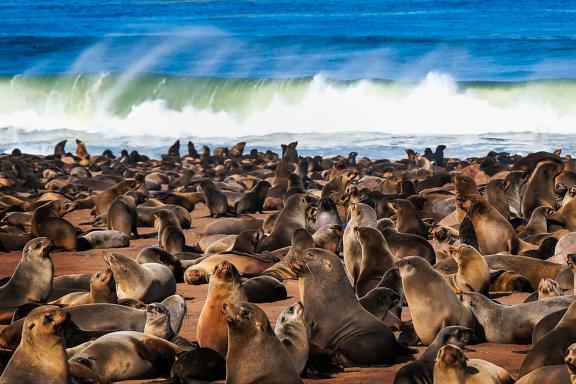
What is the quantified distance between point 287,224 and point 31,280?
3.45m

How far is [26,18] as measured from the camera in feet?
189

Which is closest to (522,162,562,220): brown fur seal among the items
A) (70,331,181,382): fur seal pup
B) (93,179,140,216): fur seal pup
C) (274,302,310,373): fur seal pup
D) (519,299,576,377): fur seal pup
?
(93,179,140,216): fur seal pup

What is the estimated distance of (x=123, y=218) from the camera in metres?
11.9

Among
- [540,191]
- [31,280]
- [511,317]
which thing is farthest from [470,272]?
[540,191]

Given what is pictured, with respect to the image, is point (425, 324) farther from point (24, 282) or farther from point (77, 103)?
point (77, 103)

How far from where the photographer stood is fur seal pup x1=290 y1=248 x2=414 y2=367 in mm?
5738

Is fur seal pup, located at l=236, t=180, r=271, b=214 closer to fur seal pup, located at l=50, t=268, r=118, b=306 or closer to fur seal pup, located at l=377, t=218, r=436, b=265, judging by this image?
fur seal pup, located at l=377, t=218, r=436, b=265

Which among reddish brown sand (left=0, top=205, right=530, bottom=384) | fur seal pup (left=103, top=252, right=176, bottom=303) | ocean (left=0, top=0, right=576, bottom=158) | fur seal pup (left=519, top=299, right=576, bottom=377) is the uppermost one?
ocean (left=0, top=0, right=576, bottom=158)

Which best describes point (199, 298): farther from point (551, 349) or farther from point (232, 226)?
point (232, 226)

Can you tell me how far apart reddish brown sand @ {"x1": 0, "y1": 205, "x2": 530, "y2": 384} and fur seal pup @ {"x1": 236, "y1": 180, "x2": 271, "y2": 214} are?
294mm

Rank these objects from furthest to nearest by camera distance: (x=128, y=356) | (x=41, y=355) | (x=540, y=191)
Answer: (x=540, y=191)
(x=128, y=356)
(x=41, y=355)

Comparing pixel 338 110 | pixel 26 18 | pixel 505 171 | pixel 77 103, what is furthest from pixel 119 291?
pixel 26 18

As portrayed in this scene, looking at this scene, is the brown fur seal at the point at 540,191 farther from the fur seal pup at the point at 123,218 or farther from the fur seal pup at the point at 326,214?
the fur seal pup at the point at 123,218

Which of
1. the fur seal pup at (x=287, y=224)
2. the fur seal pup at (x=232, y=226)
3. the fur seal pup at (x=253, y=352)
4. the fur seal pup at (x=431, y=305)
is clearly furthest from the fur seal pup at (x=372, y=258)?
the fur seal pup at (x=232, y=226)
